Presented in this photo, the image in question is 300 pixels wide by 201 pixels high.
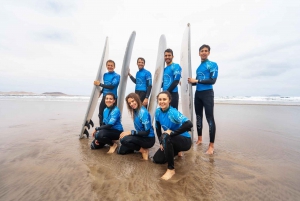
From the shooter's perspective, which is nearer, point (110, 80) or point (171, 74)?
point (171, 74)

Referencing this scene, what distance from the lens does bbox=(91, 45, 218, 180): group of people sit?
6.85ft

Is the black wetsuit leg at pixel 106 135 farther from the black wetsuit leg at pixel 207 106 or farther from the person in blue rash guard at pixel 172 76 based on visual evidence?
the black wetsuit leg at pixel 207 106

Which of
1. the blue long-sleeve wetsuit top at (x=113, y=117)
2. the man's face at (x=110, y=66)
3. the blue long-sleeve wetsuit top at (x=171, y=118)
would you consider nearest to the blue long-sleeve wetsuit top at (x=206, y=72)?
the blue long-sleeve wetsuit top at (x=171, y=118)

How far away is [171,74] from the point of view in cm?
305

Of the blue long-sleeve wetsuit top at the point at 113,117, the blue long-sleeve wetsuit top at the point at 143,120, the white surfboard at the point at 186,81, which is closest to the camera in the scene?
the blue long-sleeve wetsuit top at the point at 143,120

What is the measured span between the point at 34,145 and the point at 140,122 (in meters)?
2.08

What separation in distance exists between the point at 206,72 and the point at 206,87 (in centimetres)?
28

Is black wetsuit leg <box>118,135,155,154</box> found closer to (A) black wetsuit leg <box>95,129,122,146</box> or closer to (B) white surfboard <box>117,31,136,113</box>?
(A) black wetsuit leg <box>95,129,122,146</box>

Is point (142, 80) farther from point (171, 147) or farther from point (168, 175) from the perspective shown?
point (168, 175)

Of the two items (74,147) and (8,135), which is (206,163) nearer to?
(74,147)

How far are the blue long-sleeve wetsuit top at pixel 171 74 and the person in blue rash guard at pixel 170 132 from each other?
0.89m

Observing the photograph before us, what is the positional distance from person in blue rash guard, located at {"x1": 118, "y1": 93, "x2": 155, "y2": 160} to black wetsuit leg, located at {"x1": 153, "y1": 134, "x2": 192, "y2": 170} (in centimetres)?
28

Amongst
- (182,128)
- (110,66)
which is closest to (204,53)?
(182,128)

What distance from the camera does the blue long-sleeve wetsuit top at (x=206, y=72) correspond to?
2896mm
